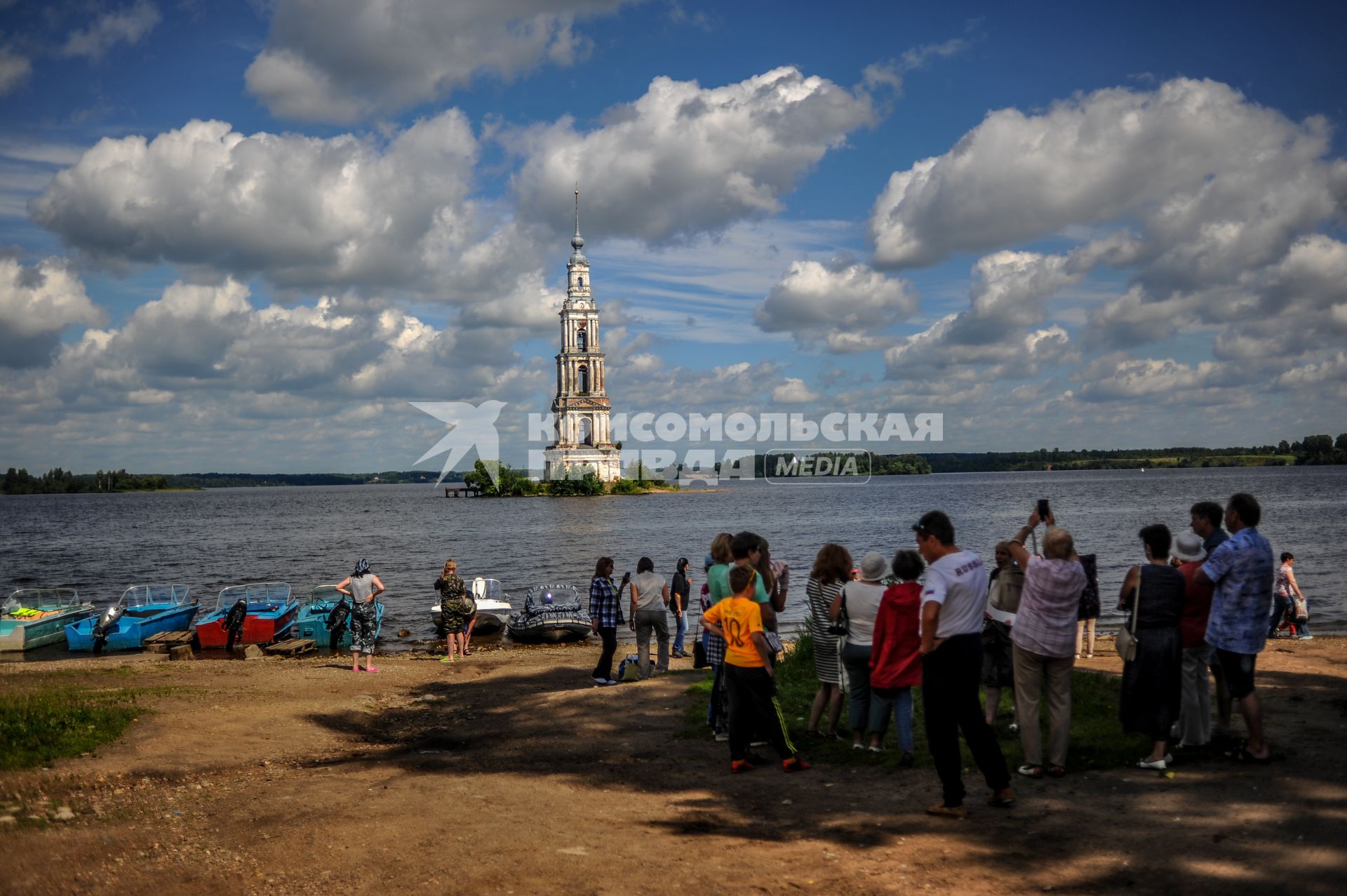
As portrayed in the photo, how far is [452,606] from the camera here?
19500 mm

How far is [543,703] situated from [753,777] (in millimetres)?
5496

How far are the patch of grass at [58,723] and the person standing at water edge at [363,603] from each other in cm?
345

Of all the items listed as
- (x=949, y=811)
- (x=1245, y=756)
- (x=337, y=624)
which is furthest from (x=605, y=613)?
(x=337, y=624)

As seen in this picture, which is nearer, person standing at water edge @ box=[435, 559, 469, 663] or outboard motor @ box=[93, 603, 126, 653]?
person standing at water edge @ box=[435, 559, 469, 663]

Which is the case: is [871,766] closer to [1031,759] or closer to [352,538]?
[1031,759]

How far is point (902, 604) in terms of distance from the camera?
830cm

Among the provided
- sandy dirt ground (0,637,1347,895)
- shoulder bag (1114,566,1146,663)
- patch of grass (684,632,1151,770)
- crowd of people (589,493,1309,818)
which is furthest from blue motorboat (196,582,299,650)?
shoulder bag (1114,566,1146,663)

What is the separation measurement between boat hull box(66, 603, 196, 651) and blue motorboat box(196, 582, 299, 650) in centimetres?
89

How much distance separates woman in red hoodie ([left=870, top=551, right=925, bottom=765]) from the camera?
8.30 m

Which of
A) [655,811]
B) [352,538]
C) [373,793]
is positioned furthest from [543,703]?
[352,538]

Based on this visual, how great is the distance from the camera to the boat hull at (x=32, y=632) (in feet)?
85.2

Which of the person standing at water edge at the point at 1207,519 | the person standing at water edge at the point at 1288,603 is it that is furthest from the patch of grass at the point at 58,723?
the person standing at water edge at the point at 1288,603

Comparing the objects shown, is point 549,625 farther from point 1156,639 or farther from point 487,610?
point 1156,639

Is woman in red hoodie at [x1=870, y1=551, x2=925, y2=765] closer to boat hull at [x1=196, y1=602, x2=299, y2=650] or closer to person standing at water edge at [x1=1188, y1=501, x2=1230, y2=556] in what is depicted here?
person standing at water edge at [x1=1188, y1=501, x2=1230, y2=556]
